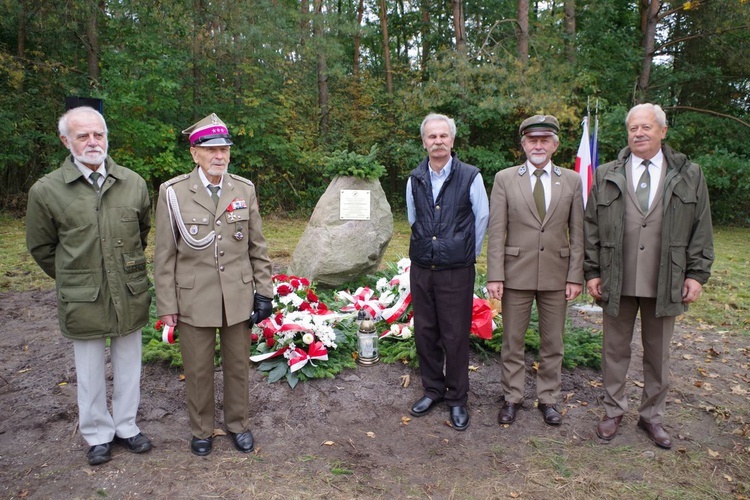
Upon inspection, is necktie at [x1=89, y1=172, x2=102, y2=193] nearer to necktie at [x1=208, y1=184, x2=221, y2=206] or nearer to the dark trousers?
necktie at [x1=208, y1=184, x2=221, y2=206]

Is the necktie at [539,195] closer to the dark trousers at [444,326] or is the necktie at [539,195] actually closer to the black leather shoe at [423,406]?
the dark trousers at [444,326]

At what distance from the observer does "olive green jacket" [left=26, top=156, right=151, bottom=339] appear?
112 inches

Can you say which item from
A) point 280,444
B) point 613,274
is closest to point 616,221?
point 613,274

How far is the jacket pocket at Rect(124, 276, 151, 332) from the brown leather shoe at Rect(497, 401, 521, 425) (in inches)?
96.5

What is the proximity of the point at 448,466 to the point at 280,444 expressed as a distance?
109cm

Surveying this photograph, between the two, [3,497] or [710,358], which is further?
[710,358]

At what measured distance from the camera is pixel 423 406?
3.76 m

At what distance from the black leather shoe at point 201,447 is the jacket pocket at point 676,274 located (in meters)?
2.99

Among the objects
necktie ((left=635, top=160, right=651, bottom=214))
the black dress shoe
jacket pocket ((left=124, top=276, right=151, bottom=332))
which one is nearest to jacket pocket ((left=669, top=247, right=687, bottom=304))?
necktie ((left=635, top=160, right=651, bottom=214))

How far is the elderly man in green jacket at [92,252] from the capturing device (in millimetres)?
2850

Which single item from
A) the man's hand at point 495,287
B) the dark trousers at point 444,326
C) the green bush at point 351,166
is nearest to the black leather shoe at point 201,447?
the dark trousers at point 444,326

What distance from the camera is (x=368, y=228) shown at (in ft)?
20.0

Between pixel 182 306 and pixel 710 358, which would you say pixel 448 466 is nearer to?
pixel 182 306

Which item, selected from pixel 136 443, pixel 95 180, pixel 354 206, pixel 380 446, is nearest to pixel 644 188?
pixel 380 446
